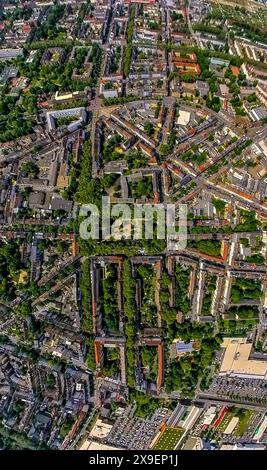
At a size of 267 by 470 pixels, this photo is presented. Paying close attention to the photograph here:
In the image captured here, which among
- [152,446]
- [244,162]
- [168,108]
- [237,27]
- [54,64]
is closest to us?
[152,446]

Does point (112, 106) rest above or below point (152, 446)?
above

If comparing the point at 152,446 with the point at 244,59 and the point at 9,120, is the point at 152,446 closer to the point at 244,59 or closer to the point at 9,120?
the point at 9,120

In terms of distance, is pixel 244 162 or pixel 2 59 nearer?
pixel 244 162

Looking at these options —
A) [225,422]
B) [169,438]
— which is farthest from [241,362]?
[169,438]

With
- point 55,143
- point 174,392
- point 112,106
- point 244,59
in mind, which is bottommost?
point 174,392

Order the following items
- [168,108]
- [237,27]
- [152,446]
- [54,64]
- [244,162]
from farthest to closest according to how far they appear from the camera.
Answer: [237,27], [54,64], [168,108], [244,162], [152,446]

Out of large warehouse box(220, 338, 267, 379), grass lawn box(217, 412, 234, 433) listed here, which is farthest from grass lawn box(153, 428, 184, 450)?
large warehouse box(220, 338, 267, 379)

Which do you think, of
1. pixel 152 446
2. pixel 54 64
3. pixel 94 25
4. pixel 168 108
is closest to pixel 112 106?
pixel 168 108

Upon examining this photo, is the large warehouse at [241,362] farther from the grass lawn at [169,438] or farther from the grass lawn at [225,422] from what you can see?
the grass lawn at [169,438]
